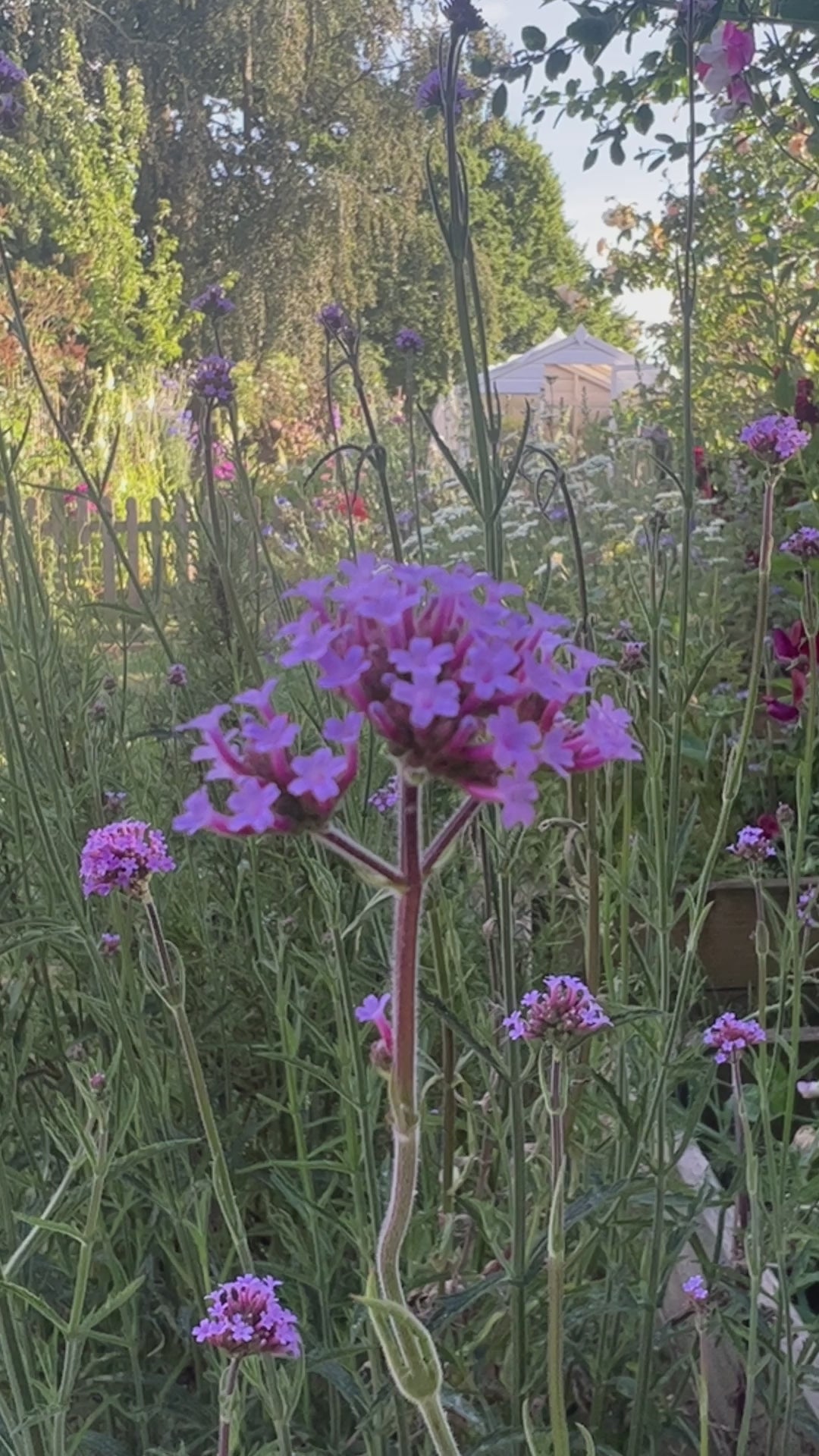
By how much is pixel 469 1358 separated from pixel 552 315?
16566 mm

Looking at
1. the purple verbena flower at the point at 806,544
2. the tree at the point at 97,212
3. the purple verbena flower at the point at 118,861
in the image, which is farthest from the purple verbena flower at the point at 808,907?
the tree at the point at 97,212

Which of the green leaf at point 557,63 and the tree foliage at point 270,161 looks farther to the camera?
the tree foliage at point 270,161

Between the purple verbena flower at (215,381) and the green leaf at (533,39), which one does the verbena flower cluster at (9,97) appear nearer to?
the purple verbena flower at (215,381)

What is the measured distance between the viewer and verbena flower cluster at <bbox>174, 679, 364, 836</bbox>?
13.7 inches

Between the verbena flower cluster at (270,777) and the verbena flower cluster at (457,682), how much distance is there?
1 centimetres

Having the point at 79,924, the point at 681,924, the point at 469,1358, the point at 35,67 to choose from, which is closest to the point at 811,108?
the point at 681,924

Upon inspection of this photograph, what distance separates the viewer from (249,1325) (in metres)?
0.51

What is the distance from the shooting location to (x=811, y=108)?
1.24 metres

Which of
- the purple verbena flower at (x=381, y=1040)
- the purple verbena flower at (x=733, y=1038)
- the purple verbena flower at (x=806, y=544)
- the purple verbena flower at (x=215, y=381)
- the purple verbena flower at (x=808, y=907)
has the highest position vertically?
the purple verbena flower at (x=215, y=381)

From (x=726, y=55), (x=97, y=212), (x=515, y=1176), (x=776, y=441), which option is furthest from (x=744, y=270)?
(x=97, y=212)

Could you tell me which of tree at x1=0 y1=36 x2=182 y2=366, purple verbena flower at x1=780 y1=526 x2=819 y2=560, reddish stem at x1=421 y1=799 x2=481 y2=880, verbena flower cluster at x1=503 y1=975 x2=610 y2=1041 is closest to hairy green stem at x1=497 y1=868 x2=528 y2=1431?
verbena flower cluster at x1=503 y1=975 x2=610 y2=1041

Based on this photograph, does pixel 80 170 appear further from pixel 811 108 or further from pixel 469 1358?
pixel 469 1358

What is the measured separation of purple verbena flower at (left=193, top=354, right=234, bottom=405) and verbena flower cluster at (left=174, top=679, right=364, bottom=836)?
872 millimetres

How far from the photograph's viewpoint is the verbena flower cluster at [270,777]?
13.7 inches
